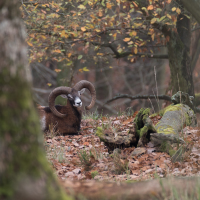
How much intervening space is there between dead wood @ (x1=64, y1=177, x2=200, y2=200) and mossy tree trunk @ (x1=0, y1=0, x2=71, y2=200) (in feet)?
1.21

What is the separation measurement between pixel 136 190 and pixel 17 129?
3.61 feet

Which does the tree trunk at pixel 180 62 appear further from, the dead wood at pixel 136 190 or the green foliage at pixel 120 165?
the dead wood at pixel 136 190

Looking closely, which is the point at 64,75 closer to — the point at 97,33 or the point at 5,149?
the point at 97,33

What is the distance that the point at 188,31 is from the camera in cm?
928

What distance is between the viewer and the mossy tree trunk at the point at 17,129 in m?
1.82

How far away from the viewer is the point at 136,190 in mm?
2309

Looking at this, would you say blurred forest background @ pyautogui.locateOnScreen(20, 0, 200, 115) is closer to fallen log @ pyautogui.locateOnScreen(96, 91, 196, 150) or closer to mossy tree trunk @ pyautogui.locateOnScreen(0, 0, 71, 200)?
fallen log @ pyautogui.locateOnScreen(96, 91, 196, 150)

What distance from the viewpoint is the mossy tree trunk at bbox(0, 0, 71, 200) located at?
5.97ft

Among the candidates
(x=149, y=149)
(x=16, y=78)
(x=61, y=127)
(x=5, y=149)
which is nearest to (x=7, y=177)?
(x=5, y=149)

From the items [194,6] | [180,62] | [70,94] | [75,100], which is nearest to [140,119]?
[75,100]

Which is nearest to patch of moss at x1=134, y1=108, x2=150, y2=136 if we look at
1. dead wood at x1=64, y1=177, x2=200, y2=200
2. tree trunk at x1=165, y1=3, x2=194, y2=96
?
dead wood at x1=64, y1=177, x2=200, y2=200

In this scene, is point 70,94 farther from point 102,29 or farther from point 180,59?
point 180,59

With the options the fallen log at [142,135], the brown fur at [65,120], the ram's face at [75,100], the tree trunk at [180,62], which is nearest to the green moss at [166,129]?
the fallen log at [142,135]

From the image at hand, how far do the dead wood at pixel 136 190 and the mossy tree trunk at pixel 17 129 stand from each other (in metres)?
0.37
